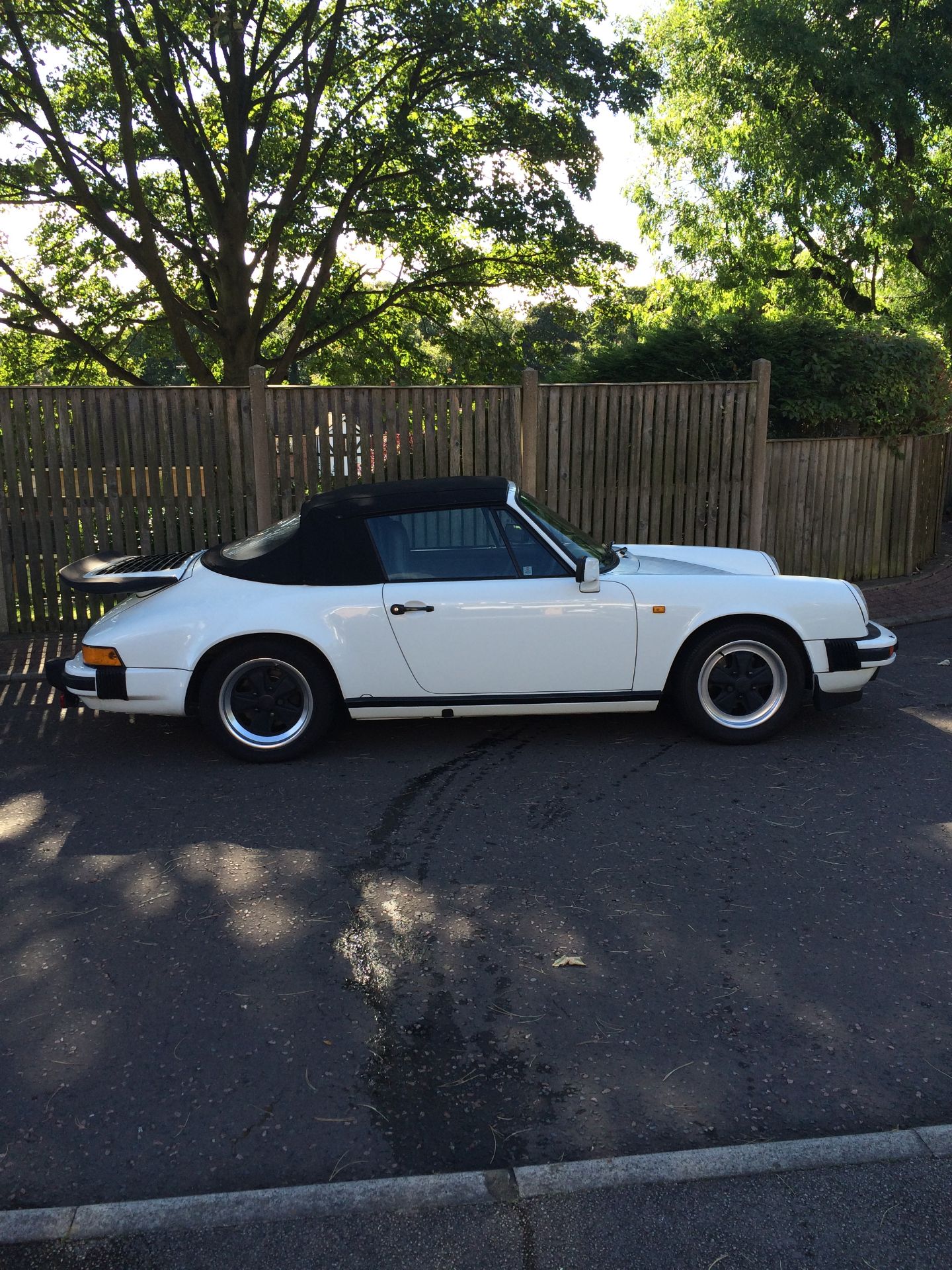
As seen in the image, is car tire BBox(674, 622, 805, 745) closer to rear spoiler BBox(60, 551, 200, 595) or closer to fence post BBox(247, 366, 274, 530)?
rear spoiler BBox(60, 551, 200, 595)

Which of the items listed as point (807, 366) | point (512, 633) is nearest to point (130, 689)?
point (512, 633)

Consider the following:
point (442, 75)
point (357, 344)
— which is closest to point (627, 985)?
point (442, 75)

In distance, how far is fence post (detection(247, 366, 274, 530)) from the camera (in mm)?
9125

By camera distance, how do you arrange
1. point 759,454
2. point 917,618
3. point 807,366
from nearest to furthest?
1. point 917,618
2. point 759,454
3. point 807,366

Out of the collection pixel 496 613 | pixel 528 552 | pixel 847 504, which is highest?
pixel 528 552

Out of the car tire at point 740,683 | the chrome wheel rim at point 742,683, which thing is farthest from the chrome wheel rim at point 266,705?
the chrome wheel rim at point 742,683

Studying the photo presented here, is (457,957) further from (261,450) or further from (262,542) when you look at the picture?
(261,450)

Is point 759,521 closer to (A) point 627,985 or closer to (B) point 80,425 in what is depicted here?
(B) point 80,425

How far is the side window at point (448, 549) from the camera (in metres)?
5.83

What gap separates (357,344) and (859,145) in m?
9.86

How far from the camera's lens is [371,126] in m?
15.9

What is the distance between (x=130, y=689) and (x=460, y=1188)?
12.6 feet

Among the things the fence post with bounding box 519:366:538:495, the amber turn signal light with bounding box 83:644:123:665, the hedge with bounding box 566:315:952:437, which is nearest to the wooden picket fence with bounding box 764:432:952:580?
the hedge with bounding box 566:315:952:437

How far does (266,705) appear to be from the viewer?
5.80m
